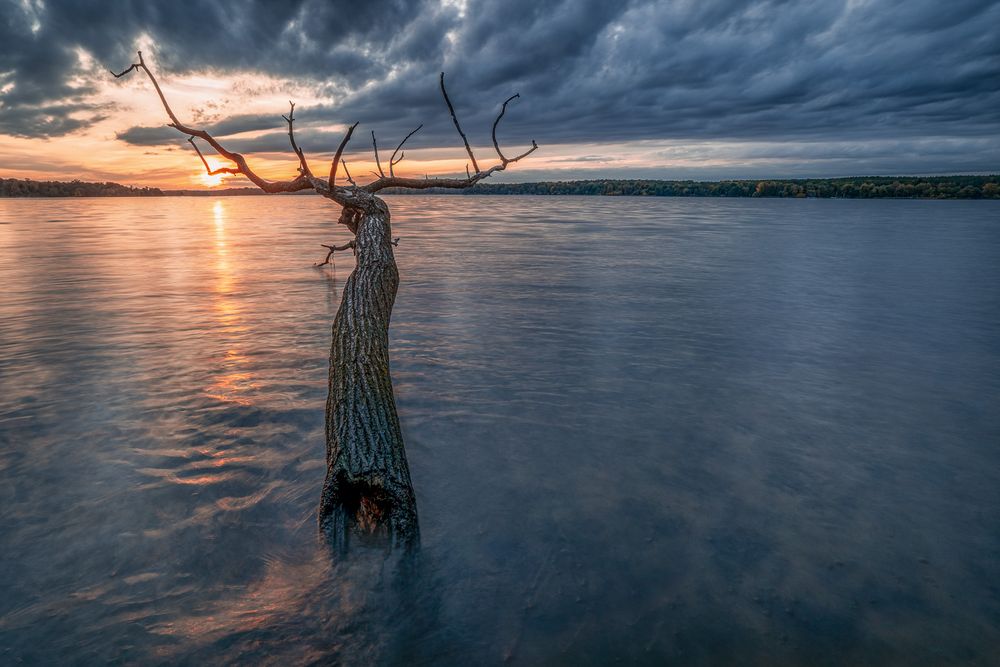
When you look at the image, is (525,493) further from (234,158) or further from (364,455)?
(234,158)

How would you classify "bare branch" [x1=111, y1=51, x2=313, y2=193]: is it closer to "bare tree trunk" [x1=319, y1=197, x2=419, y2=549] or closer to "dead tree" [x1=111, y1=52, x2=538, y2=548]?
"dead tree" [x1=111, y1=52, x2=538, y2=548]

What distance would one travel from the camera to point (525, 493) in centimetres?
477

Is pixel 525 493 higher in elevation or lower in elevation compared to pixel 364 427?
lower

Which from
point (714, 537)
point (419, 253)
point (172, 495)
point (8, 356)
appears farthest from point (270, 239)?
point (714, 537)

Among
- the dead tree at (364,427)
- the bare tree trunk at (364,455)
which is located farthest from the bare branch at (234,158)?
the bare tree trunk at (364,455)

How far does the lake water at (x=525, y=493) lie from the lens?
10.7ft

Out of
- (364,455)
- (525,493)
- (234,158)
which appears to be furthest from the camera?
(234,158)

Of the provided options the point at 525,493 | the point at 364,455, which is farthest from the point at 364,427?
the point at 525,493

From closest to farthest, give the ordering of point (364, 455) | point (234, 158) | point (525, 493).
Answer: point (364, 455), point (525, 493), point (234, 158)

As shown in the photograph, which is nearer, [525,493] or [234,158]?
[525,493]

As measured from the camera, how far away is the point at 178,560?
3791 millimetres

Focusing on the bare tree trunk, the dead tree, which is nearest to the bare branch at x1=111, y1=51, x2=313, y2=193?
the dead tree

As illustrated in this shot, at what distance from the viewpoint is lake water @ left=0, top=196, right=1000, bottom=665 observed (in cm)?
326

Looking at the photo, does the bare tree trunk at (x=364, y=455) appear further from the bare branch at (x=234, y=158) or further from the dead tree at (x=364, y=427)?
the bare branch at (x=234, y=158)
